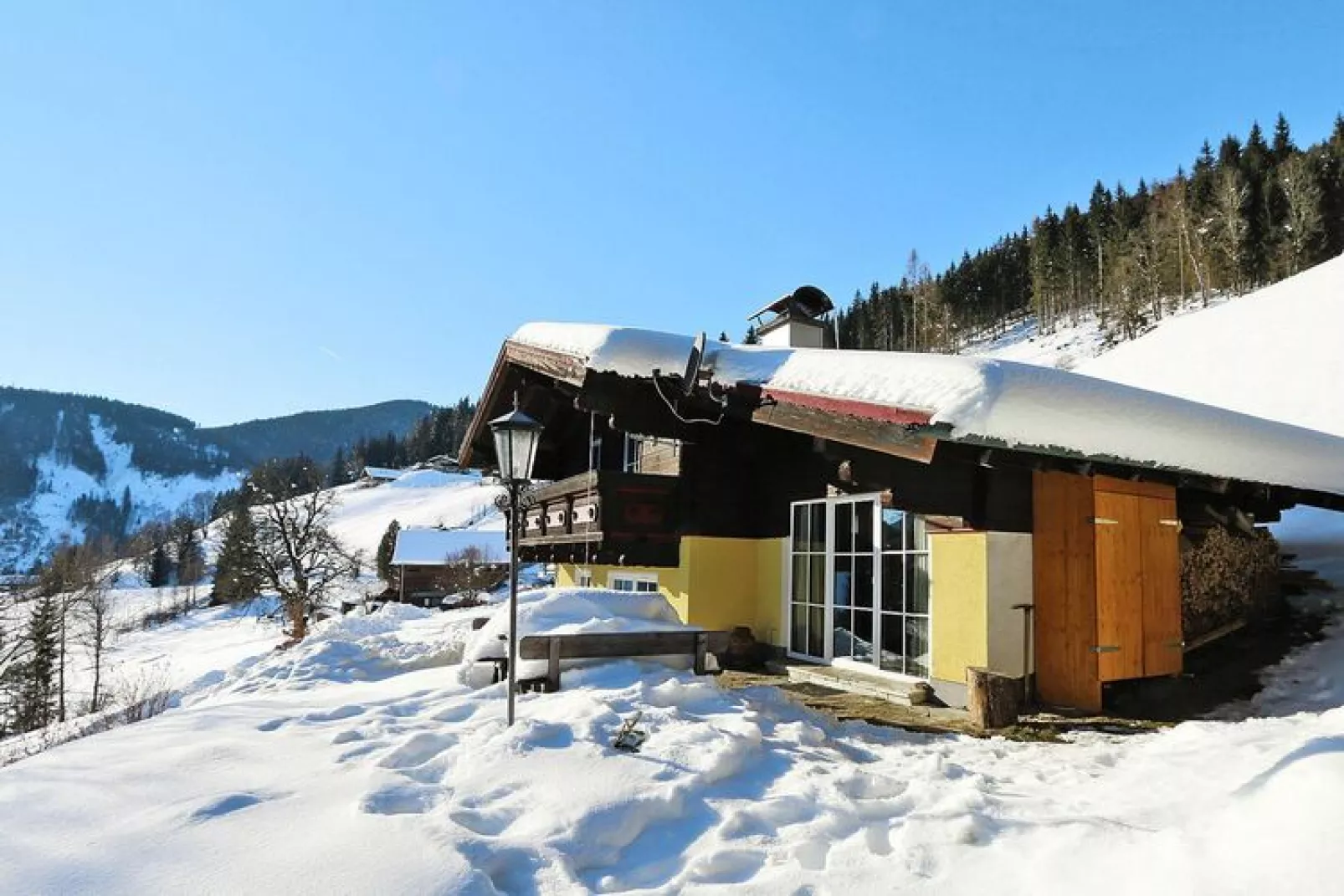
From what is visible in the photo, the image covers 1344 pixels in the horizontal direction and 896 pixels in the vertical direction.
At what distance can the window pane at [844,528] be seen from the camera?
8562 millimetres

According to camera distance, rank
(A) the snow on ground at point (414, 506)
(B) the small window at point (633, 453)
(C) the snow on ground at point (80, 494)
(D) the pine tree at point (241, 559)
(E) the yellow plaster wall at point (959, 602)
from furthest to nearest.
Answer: (C) the snow on ground at point (80, 494), (A) the snow on ground at point (414, 506), (D) the pine tree at point (241, 559), (B) the small window at point (633, 453), (E) the yellow plaster wall at point (959, 602)

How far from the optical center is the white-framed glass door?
24.8 ft

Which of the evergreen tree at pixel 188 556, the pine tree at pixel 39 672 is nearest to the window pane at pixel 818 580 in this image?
the pine tree at pixel 39 672

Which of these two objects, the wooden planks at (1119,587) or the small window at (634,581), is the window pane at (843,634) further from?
the small window at (634,581)

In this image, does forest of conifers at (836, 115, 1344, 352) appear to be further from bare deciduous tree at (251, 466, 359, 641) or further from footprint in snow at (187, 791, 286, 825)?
footprint in snow at (187, 791, 286, 825)

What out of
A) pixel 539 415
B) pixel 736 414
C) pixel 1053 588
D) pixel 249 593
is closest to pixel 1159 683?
pixel 1053 588

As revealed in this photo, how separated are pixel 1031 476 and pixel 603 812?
17.3 feet

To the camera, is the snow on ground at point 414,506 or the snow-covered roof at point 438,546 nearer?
the snow-covered roof at point 438,546

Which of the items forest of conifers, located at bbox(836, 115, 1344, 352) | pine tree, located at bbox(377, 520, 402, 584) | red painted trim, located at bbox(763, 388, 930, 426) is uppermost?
forest of conifers, located at bbox(836, 115, 1344, 352)

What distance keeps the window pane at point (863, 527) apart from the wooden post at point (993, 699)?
2272 mm

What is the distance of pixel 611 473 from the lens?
33.1 ft

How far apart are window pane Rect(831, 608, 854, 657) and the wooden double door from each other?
2.08m

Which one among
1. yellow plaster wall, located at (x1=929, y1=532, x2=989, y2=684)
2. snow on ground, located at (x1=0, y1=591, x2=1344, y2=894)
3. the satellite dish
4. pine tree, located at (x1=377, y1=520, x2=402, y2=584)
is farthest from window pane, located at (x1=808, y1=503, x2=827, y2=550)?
pine tree, located at (x1=377, y1=520, x2=402, y2=584)

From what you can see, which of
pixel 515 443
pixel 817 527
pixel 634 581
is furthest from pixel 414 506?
pixel 515 443
